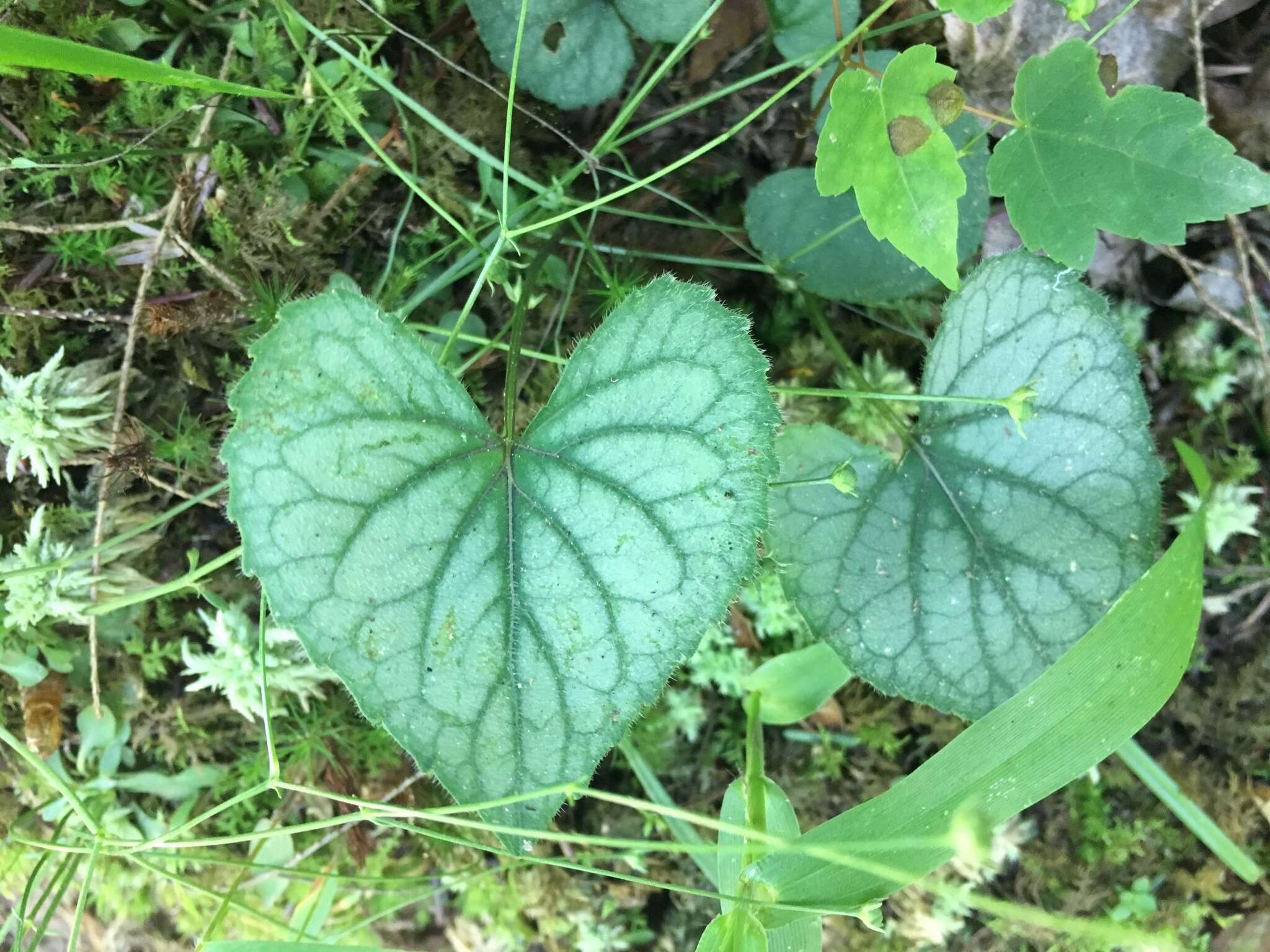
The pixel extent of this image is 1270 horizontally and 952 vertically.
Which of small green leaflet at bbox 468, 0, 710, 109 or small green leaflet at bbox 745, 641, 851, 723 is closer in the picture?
small green leaflet at bbox 468, 0, 710, 109

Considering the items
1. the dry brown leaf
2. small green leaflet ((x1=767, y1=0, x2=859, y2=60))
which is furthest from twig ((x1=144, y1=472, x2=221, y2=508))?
small green leaflet ((x1=767, y1=0, x2=859, y2=60))

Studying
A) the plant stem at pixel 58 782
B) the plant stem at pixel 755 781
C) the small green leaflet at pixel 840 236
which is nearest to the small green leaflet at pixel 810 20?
the small green leaflet at pixel 840 236

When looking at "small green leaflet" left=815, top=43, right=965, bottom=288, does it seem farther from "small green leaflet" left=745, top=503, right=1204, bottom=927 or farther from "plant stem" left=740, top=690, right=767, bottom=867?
"plant stem" left=740, top=690, right=767, bottom=867

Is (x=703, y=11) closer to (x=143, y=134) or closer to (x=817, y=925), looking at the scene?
(x=143, y=134)

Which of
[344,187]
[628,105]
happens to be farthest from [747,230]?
[344,187]

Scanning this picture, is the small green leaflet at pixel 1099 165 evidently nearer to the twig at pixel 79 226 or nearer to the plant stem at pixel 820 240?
the plant stem at pixel 820 240

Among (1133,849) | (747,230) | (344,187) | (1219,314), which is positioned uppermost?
(1219,314)
